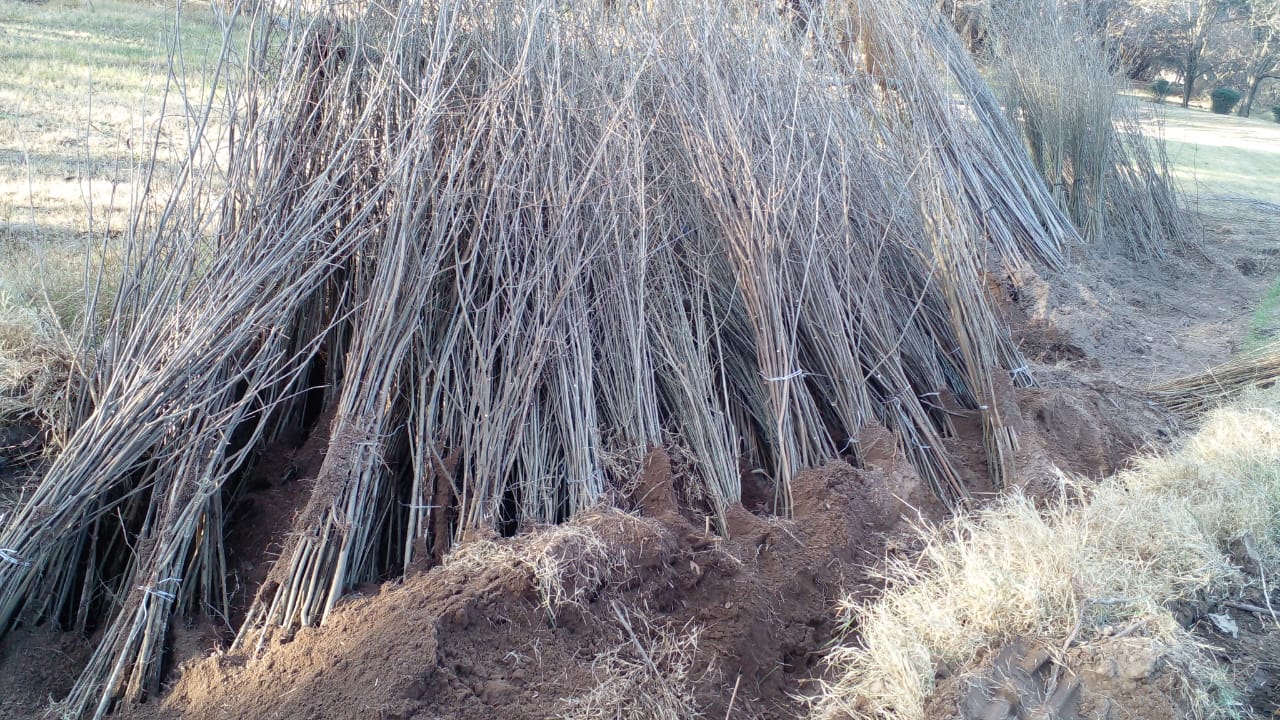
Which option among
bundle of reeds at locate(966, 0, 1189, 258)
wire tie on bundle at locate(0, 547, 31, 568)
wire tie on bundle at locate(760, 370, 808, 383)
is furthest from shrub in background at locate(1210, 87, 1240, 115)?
wire tie on bundle at locate(0, 547, 31, 568)

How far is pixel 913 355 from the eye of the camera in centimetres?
368

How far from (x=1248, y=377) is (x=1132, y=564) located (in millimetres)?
2418

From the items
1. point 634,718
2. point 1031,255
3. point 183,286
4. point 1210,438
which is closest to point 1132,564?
point 1210,438

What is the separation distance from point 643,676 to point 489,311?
1.26m

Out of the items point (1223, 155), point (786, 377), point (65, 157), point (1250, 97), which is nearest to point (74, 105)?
point (65, 157)

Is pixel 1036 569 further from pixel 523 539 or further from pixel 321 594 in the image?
pixel 321 594

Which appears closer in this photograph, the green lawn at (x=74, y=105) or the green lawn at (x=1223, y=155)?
the green lawn at (x=74, y=105)

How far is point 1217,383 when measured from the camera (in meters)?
4.22

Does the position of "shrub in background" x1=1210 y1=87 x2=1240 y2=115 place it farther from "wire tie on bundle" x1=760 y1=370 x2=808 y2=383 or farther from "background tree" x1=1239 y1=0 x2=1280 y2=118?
"wire tie on bundle" x1=760 y1=370 x2=808 y2=383

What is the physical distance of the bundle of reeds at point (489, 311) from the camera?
2547 mm

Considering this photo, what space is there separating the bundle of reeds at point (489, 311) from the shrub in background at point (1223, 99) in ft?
72.5

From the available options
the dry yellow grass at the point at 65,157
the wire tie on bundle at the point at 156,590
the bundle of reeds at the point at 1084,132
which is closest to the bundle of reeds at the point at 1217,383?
the bundle of reeds at the point at 1084,132

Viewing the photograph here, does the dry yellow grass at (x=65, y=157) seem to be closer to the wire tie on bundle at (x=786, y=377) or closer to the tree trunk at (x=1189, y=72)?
the wire tie on bundle at (x=786, y=377)

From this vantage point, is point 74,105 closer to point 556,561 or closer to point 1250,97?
point 556,561
